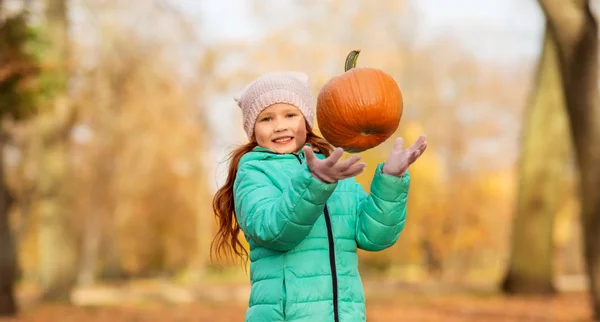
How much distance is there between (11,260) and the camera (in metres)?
13.3

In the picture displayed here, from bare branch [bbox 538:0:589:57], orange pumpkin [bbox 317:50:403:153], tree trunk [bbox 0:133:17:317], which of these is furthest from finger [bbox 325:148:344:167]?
tree trunk [bbox 0:133:17:317]

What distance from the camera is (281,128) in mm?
3334

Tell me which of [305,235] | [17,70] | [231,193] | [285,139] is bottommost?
[305,235]

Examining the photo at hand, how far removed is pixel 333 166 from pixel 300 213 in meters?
0.23

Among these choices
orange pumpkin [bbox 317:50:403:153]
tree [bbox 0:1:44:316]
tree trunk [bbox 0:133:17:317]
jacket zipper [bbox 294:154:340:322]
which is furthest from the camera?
tree trunk [bbox 0:133:17:317]

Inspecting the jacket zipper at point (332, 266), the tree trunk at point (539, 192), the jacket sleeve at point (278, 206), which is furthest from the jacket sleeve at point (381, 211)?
the tree trunk at point (539, 192)

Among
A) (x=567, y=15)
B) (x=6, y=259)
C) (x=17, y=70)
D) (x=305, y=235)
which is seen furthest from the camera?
(x=6, y=259)

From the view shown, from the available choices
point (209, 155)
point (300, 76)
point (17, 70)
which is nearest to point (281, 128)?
point (300, 76)

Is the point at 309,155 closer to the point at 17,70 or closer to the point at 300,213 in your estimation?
the point at 300,213

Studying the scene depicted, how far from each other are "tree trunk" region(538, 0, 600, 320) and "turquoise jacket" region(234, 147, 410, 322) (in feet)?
16.0

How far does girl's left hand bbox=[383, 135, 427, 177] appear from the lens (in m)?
3.04

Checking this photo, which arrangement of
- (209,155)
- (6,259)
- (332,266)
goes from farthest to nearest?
(209,155) < (6,259) < (332,266)

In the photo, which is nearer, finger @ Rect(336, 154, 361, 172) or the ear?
finger @ Rect(336, 154, 361, 172)

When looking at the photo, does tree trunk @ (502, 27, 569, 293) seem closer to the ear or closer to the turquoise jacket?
the ear
